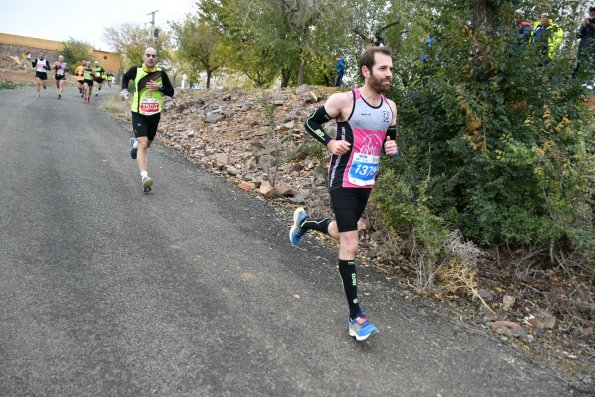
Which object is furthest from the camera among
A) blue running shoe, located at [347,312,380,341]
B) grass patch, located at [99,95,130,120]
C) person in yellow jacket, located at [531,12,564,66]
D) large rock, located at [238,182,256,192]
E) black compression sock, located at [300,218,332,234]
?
grass patch, located at [99,95,130,120]

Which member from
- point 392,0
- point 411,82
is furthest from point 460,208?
point 392,0

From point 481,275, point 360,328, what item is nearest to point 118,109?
point 481,275

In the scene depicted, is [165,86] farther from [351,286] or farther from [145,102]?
[351,286]

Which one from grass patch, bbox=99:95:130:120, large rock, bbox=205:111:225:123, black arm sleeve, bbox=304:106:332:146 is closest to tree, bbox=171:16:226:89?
grass patch, bbox=99:95:130:120

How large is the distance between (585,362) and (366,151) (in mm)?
2449

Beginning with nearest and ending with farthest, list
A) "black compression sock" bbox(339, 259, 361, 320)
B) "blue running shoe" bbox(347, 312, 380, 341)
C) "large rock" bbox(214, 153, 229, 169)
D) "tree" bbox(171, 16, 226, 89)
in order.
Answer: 1. "blue running shoe" bbox(347, 312, 380, 341)
2. "black compression sock" bbox(339, 259, 361, 320)
3. "large rock" bbox(214, 153, 229, 169)
4. "tree" bbox(171, 16, 226, 89)

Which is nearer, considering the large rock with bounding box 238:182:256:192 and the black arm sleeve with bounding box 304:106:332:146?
the black arm sleeve with bounding box 304:106:332:146

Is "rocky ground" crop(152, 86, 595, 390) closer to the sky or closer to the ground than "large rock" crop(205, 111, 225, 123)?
closer to the ground

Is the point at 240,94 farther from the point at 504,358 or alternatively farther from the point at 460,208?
the point at 504,358

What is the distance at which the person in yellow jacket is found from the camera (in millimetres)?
4617

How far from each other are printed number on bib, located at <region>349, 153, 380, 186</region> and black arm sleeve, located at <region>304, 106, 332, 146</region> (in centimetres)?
30

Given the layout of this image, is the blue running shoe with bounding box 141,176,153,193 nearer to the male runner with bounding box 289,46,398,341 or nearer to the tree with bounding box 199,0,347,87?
the male runner with bounding box 289,46,398,341

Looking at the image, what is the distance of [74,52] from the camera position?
192 feet

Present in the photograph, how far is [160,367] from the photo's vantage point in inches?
106
